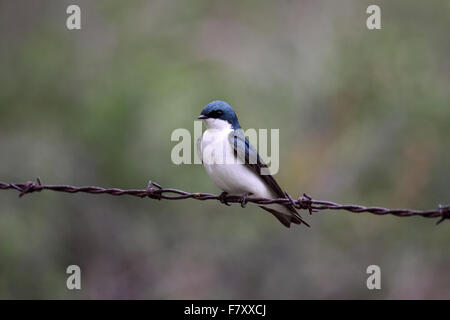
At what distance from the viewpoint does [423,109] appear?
8711 millimetres

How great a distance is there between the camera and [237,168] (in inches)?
182

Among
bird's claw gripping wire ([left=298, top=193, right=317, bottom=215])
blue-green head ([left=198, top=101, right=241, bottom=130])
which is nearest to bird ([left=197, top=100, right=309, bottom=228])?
blue-green head ([left=198, top=101, right=241, bottom=130])

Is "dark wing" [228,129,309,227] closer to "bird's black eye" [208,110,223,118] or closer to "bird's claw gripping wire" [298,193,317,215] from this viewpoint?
"bird's black eye" [208,110,223,118]

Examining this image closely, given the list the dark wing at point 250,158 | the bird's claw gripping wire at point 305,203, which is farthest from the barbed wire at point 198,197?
the dark wing at point 250,158

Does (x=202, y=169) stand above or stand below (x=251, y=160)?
above

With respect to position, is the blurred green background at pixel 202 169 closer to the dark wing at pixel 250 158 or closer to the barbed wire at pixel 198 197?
the dark wing at pixel 250 158

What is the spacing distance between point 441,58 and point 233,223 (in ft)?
14.3

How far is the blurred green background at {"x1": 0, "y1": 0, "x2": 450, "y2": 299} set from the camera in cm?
829

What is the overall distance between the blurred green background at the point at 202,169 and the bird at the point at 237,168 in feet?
10.6

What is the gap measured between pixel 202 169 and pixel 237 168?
140 inches

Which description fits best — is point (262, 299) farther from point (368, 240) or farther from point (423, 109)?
point (423, 109)

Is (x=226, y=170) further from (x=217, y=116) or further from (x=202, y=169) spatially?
(x=202, y=169)

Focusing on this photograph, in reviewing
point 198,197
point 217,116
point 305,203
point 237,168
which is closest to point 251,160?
point 237,168

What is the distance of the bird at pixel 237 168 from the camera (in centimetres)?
458
